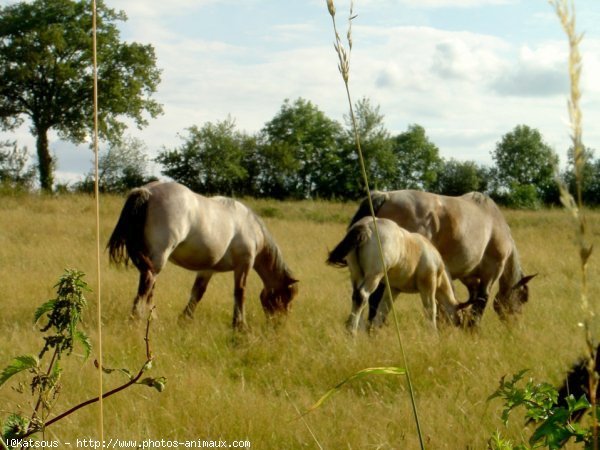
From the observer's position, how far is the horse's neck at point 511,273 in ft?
33.5

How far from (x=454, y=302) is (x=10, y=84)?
34314mm

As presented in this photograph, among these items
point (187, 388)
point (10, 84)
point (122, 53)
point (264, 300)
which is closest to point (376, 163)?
point (122, 53)

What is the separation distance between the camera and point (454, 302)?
28.6 ft

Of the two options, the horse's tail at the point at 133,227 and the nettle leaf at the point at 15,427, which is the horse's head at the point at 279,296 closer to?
the horse's tail at the point at 133,227

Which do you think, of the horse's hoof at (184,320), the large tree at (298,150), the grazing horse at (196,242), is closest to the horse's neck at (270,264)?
the grazing horse at (196,242)

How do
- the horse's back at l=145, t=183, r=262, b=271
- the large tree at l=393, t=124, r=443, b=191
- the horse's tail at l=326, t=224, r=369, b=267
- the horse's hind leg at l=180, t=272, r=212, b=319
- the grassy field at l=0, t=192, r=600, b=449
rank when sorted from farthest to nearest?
the large tree at l=393, t=124, r=443, b=191, the horse's hind leg at l=180, t=272, r=212, b=319, the horse's back at l=145, t=183, r=262, b=271, the horse's tail at l=326, t=224, r=369, b=267, the grassy field at l=0, t=192, r=600, b=449

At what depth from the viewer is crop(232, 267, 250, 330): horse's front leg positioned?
338 inches

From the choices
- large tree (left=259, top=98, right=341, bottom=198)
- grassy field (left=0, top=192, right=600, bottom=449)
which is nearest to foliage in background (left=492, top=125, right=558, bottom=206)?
large tree (left=259, top=98, right=341, bottom=198)

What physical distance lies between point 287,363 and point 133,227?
3.15m

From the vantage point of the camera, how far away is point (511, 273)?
1032cm

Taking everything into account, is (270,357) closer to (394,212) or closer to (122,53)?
(394,212)

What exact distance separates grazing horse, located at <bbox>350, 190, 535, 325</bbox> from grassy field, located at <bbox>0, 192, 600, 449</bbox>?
0.32m

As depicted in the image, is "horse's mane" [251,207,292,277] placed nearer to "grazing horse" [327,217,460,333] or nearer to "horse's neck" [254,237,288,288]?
"horse's neck" [254,237,288,288]

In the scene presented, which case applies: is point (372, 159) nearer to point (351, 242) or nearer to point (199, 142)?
point (199, 142)
